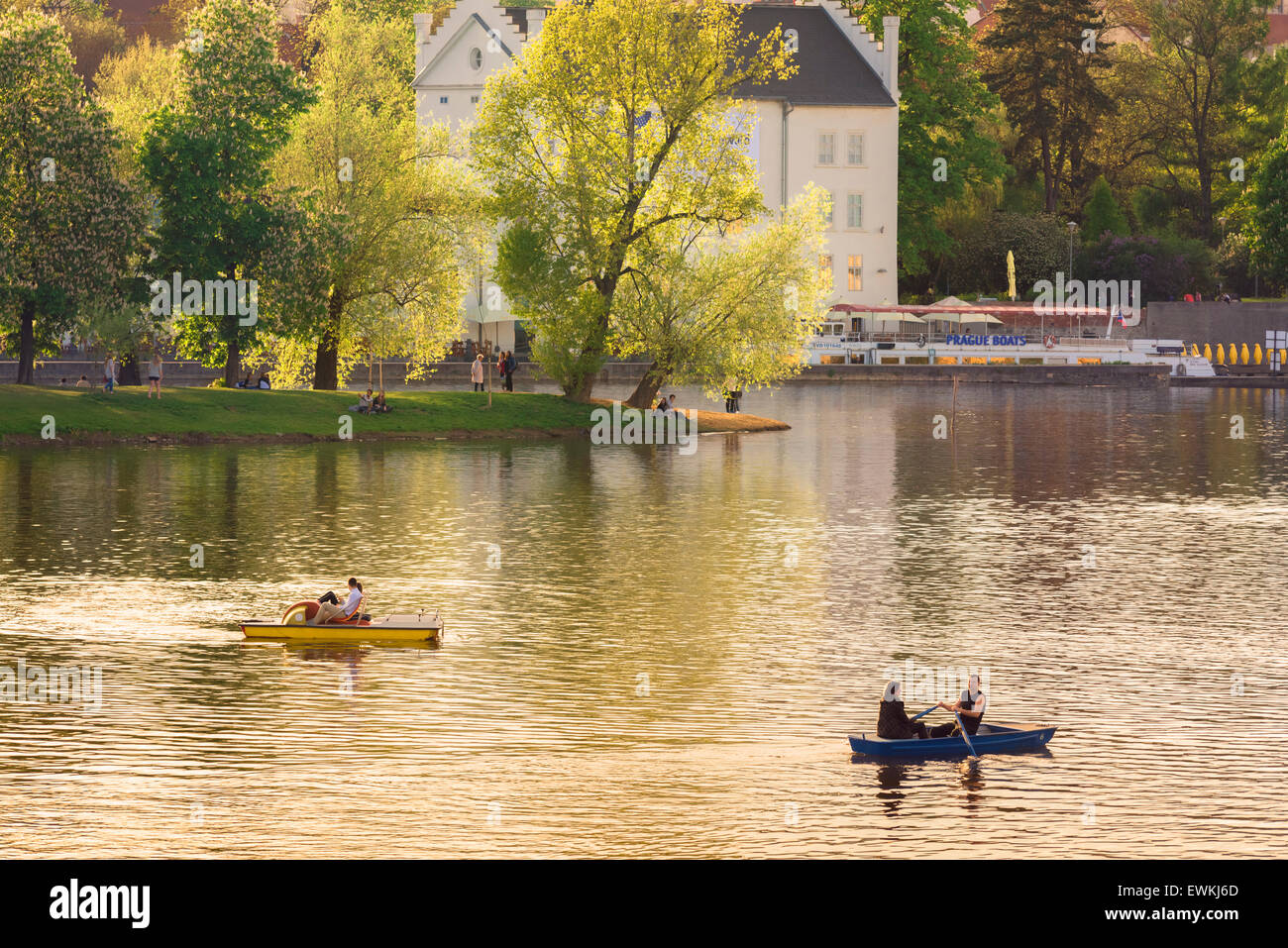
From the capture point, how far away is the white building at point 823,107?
4505 inches

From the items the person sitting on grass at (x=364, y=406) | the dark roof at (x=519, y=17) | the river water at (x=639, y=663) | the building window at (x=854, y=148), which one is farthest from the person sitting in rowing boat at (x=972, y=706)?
the dark roof at (x=519, y=17)

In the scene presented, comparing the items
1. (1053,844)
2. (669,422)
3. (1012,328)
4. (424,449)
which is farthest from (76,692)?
(1012,328)

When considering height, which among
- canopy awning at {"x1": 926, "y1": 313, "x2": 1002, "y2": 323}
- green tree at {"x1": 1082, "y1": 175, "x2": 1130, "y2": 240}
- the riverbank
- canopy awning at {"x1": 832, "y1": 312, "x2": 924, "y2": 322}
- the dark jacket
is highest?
green tree at {"x1": 1082, "y1": 175, "x2": 1130, "y2": 240}

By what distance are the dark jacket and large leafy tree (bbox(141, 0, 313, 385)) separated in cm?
5103

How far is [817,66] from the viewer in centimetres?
11825

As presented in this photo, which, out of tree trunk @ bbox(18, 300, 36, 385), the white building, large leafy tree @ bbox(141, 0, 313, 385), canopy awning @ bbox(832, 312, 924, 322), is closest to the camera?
tree trunk @ bbox(18, 300, 36, 385)

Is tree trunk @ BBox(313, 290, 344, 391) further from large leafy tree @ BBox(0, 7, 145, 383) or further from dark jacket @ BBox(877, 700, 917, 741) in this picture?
dark jacket @ BBox(877, 700, 917, 741)

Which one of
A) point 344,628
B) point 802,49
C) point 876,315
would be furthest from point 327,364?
point 802,49

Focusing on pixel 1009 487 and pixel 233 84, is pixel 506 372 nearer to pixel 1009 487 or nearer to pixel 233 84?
pixel 233 84

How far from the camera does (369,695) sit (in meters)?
23.8

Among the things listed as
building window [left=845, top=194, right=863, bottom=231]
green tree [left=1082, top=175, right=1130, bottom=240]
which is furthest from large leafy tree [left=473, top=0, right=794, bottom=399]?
green tree [left=1082, top=175, right=1130, bottom=240]

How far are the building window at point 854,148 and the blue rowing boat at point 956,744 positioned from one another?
10004 centimetres

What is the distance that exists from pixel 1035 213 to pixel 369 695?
10723 cm

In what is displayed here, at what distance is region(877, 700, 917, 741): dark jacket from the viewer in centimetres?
2077
